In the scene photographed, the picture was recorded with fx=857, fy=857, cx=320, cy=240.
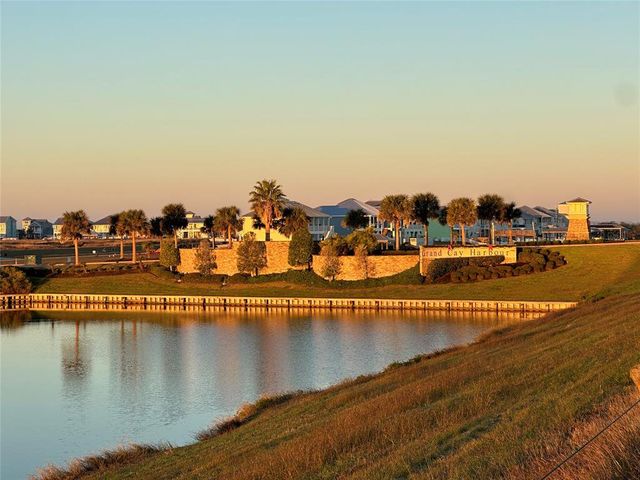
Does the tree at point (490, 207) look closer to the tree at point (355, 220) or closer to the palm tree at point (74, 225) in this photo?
the tree at point (355, 220)

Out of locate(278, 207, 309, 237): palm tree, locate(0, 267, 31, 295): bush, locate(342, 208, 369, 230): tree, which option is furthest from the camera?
locate(342, 208, 369, 230): tree

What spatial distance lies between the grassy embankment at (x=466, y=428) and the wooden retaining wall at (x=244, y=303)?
164 feet

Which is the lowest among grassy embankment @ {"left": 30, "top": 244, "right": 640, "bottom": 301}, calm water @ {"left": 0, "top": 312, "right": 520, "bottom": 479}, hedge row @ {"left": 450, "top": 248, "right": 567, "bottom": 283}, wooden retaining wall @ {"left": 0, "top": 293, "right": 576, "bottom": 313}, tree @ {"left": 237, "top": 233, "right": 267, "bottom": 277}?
calm water @ {"left": 0, "top": 312, "right": 520, "bottom": 479}

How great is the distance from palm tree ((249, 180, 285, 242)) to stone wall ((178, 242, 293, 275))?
545cm

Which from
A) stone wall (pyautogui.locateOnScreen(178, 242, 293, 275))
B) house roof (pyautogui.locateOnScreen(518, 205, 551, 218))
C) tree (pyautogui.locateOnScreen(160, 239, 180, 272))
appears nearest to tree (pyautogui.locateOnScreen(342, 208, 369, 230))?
stone wall (pyautogui.locateOnScreen(178, 242, 293, 275))

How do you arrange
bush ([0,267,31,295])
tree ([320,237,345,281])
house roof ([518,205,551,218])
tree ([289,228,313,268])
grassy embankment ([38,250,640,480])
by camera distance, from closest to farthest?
grassy embankment ([38,250,640,480]), tree ([320,237,345,281]), tree ([289,228,313,268]), bush ([0,267,31,295]), house roof ([518,205,551,218])

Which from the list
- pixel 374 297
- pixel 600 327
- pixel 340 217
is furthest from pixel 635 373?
pixel 340 217

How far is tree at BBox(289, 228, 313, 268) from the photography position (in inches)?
3939

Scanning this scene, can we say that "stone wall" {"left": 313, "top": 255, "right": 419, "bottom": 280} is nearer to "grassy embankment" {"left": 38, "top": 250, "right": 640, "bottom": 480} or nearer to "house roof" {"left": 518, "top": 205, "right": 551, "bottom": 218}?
"grassy embankment" {"left": 38, "top": 250, "right": 640, "bottom": 480}

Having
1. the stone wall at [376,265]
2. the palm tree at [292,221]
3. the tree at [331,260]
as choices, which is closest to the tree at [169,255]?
the palm tree at [292,221]

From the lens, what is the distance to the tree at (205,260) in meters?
105

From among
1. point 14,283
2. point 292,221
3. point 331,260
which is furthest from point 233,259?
point 14,283

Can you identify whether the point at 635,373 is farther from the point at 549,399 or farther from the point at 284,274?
the point at 284,274

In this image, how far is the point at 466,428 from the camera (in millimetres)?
16703
